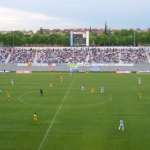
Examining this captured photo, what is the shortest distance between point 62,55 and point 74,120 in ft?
193

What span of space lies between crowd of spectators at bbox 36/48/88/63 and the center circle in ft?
138

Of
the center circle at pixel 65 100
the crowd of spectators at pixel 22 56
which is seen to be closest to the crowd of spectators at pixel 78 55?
the crowd of spectators at pixel 22 56

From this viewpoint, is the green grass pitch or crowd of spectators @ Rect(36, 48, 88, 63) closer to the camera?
the green grass pitch

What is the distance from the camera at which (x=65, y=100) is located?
32844 mm

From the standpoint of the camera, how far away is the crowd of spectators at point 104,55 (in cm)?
7694

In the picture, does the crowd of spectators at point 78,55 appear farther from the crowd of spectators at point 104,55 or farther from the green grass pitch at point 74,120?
the green grass pitch at point 74,120

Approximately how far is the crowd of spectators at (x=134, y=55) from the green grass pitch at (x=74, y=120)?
38720 mm

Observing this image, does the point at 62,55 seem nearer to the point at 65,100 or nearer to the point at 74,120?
the point at 65,100

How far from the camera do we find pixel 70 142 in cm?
1825

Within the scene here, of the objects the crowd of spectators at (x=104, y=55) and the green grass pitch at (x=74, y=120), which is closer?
the green grass pitch at (x=74, y=120)

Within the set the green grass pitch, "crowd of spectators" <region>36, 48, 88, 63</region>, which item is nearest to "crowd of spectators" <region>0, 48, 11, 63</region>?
"crowd of spectators" <region>36, 48, 88, 63</region>

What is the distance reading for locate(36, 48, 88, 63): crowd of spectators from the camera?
7794cm

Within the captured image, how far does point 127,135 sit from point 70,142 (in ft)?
17.2

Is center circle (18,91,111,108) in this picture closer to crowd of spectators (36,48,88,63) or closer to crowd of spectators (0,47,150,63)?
crowd of spectators (0,47,150,63)
